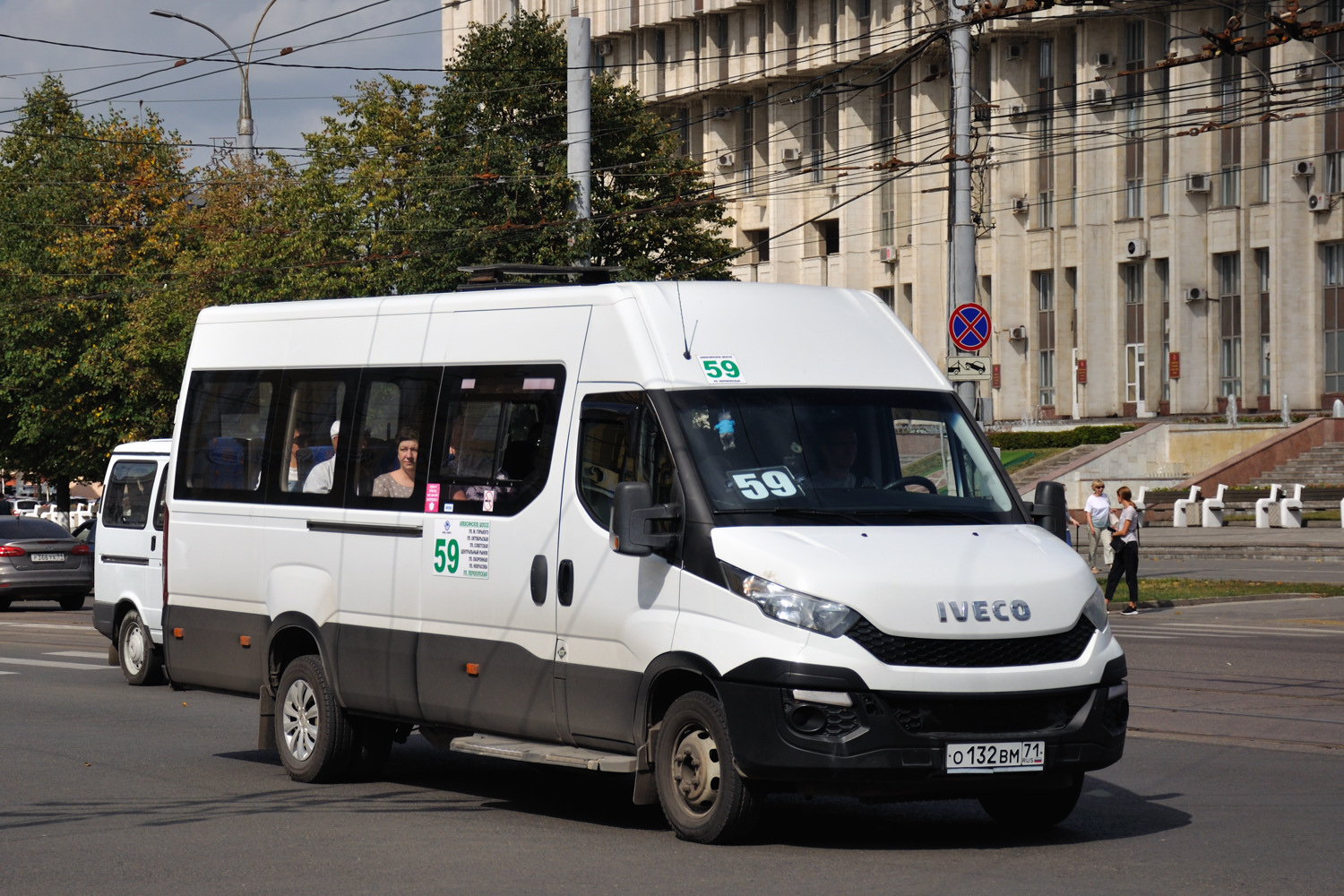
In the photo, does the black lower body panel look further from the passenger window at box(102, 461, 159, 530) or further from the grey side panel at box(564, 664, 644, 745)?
the passenger window at box(102, 461, 159, 530)

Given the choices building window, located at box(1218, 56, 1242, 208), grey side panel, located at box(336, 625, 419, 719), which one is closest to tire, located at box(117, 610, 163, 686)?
grey side panel, located at box(336, 625, 419, 719)

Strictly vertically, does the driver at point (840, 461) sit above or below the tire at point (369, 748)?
above

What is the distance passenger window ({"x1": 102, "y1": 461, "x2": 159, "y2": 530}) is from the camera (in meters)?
17.6

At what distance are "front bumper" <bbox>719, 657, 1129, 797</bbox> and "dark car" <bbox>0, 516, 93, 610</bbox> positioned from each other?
2384 cm

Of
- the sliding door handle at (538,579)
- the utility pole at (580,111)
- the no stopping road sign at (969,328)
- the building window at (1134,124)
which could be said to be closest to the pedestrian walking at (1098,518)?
the no stopping road sign at (969,328)

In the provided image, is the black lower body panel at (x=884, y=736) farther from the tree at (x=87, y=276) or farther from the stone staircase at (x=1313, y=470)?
the stone staircase at (x=1313, y=470)

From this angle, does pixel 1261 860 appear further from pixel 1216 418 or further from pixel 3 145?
pixel 1216 418

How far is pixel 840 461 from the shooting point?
27.2 ft

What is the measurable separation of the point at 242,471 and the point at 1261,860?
6.35 metres

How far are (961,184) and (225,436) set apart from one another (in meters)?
13.3

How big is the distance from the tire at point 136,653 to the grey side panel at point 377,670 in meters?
7.00

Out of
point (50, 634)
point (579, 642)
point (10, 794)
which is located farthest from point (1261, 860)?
point (50, 634)

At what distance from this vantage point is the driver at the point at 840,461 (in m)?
8.19

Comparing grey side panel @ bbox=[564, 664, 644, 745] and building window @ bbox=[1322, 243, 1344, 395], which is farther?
building window @ bbox=[1322, 243, 1344, 395]
